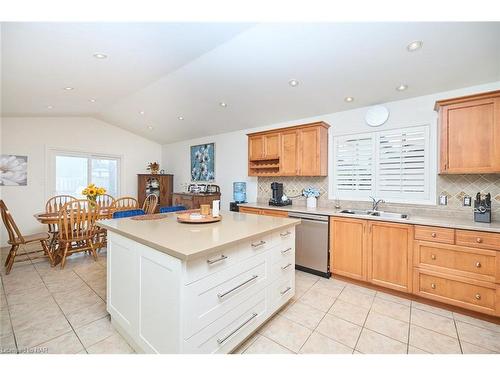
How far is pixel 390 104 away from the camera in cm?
298

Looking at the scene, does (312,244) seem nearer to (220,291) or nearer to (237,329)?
(237,329)

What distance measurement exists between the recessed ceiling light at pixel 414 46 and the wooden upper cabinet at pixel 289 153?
1.66m

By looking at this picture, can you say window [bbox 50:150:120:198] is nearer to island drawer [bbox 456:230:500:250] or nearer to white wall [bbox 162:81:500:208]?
white wall [bbox 162:81:500:208]

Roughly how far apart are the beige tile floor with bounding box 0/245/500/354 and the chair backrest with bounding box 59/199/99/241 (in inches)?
26.8

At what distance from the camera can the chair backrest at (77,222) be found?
3.10m

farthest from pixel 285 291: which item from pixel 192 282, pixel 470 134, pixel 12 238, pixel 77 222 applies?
pixel 12 238

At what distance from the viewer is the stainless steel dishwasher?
2916 millimetres

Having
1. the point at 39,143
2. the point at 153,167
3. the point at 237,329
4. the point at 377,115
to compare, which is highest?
the point at 377,115

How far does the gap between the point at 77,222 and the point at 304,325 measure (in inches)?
131

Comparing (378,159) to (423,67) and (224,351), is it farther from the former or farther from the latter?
(224,351)

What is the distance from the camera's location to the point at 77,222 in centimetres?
321

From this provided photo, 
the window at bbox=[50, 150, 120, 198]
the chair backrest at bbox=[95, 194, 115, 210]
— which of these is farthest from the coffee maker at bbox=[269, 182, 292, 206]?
the window at bbox=[50, 150, 120, 198]

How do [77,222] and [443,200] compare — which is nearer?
[443,200]

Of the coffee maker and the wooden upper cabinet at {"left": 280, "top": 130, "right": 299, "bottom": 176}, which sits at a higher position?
the wooden upper cabinet at {"left": 280, "top": 130, "right": 299, "bottom": 176}
